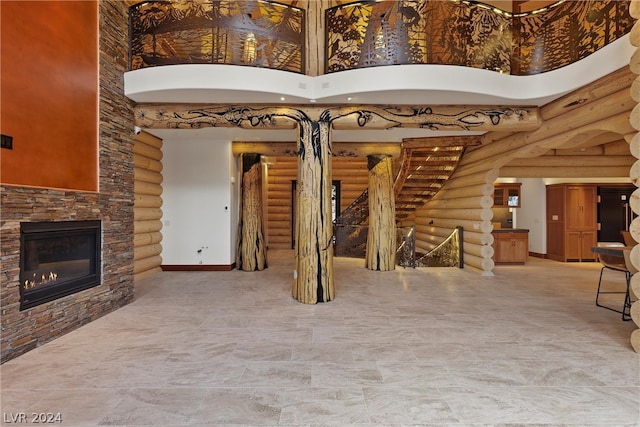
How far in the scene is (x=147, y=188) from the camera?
7117 millimetres

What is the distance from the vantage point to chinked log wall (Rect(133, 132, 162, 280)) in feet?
22.3

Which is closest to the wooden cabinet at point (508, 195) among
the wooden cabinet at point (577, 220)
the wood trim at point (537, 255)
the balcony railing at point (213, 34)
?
the wooden cabinet at point (577, 220)

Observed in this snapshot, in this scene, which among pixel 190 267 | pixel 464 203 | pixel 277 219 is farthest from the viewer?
pixel 277 219

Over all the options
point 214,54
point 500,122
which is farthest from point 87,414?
point 500,122

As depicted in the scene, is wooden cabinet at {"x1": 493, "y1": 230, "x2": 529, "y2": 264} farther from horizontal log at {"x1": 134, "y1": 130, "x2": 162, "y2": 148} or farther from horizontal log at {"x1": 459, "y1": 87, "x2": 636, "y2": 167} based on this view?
horizontal log at {"x1": 134, "y1": 130, "x2": 162, "y2": 148}

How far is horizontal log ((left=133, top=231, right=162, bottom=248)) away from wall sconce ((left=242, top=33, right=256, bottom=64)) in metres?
4.31

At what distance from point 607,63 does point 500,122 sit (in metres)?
1.51

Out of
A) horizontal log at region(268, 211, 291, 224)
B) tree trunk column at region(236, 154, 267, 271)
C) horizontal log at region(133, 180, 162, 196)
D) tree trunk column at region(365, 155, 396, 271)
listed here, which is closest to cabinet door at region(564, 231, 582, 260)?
tree trunk column at region(365, 155, 396, 271)

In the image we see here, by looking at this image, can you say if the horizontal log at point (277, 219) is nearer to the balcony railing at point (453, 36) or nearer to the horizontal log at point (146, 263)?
the horizontal log at point (146, 263)

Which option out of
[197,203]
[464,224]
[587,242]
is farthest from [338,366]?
[587,242]

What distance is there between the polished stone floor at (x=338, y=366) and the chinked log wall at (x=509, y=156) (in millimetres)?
2601

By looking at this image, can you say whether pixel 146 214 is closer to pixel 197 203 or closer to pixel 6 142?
pixel 197 203

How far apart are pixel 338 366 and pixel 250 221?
549 cm

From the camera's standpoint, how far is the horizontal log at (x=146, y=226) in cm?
677
